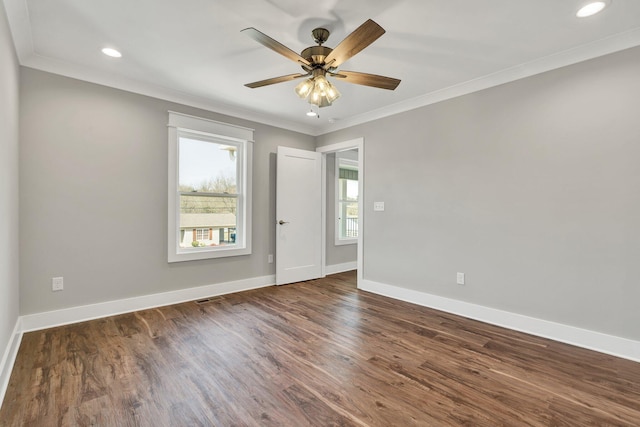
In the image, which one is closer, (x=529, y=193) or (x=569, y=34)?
(x=569, y=34)

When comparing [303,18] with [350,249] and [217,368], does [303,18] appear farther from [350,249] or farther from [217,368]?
[350,249]

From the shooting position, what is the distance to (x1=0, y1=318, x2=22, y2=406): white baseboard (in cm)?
177

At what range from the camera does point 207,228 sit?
3881 millimetres

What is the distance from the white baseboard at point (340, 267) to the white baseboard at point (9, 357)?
3754mm

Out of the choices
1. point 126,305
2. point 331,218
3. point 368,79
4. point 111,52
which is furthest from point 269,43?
point 331,218

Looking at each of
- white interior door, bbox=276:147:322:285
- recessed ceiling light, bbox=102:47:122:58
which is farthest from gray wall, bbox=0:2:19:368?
white interior door, bbox=276:147:322:285

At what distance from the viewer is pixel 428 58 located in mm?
2637

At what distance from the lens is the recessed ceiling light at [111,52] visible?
2.53m

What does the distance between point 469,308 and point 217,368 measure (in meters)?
2.58

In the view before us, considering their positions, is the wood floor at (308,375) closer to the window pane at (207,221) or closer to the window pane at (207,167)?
the window pane at (207,221)

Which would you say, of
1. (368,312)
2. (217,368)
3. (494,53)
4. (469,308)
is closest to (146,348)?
(217,368)

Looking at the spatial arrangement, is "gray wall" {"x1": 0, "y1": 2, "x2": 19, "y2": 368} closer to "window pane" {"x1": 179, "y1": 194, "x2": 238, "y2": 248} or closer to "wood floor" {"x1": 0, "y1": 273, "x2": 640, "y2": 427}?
"wood floor" {"x1": 0, "y1": 273, "x2": 640, "y2": 427}

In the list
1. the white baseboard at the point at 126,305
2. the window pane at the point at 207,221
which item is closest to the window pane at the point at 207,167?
the window pane at the point at 207,221

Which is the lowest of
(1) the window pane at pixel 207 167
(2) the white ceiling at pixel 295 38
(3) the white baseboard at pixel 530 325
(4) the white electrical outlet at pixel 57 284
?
(3) the white baseboard at pixel 530 325
